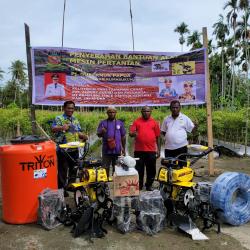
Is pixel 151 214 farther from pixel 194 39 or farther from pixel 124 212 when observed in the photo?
pixel 194 39

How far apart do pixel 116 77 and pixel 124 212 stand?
3485 mm

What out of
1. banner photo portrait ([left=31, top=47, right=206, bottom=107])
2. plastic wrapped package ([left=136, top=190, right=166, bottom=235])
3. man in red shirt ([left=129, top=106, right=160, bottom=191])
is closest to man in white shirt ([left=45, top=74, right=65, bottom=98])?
banner photo portrait ([left=31, top=47, right=206, bottom=107])

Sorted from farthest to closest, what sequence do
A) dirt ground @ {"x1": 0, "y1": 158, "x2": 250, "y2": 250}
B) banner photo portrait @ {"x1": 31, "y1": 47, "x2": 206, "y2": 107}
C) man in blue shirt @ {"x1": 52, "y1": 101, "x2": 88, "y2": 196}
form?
banner photo portrait @ {"x1": 31, "y1": 47, "x2": 206, "y2": 107} < man in blue shirt @ {"x1": 52, "y1": 101, "x2": 88, "y2": 196} < dirt ground @ {"x1": 0, "y1": 158, "x2": 250, "y2": 250}

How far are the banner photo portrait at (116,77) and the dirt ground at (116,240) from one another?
2826 mm

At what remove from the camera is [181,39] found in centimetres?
4712

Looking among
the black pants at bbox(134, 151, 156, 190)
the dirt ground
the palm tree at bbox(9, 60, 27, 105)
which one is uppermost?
the palm tree at bbox(9, 60, 27, 105)

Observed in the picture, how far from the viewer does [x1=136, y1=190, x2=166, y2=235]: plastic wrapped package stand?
434cm

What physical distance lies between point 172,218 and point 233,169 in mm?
4792

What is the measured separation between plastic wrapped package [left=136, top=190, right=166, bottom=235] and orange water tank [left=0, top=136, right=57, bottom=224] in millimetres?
1372

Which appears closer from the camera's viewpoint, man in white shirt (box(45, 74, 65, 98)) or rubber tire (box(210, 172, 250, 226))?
→ rubber tire (box(210, 172, 250, 226))

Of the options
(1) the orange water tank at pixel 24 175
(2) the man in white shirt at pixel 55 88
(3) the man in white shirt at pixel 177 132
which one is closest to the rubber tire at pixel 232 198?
(3) the man in white shirt at pixel 177 132

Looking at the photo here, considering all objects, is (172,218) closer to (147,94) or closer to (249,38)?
(147,94)

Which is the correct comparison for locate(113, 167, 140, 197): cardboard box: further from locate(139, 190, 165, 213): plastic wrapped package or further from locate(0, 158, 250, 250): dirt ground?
locate(0, 158, 250, 250): dirt ground

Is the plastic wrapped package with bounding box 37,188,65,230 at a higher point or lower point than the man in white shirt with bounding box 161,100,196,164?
lower
